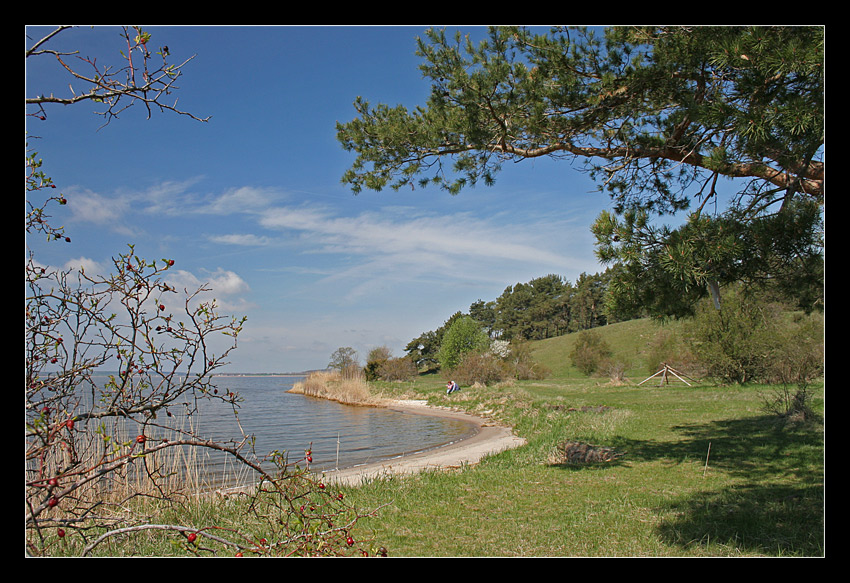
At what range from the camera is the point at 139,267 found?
8.59 feet

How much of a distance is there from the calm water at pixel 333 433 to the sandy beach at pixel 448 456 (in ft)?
1.84

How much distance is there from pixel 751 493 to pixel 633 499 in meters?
1.31

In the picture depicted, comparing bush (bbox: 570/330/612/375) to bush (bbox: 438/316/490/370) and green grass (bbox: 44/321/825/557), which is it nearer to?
bush (bbox: 438/316/490/370)

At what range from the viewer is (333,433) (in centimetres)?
1794

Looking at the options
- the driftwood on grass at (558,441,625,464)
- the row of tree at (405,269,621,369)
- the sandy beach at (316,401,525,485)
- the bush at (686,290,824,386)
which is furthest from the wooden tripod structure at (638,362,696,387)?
the row of tree at (405,269,621,369)

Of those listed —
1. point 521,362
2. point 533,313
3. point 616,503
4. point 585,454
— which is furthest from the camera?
point 533,313

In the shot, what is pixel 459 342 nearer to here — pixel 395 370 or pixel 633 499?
pixel 395 370

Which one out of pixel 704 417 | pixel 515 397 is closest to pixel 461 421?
pixel 515 397

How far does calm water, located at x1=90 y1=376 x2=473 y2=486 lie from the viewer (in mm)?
13094

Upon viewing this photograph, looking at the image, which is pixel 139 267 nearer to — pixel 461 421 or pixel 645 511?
pixel 645 511

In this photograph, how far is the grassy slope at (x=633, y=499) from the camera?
14.6 ft

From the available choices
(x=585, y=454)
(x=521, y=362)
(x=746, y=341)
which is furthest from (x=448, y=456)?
(x=521, y=362)

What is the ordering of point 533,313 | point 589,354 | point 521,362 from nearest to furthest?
1. point 589,354
2. point 521,362
3. point 533,313
